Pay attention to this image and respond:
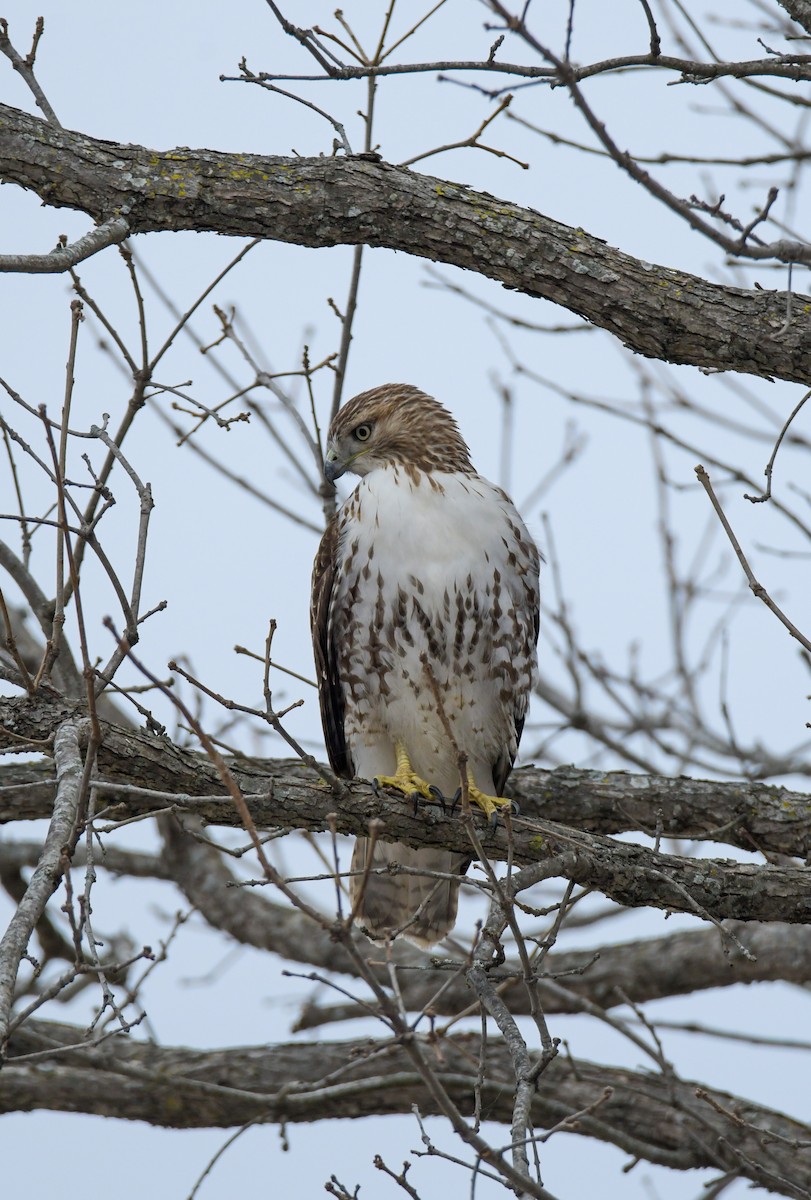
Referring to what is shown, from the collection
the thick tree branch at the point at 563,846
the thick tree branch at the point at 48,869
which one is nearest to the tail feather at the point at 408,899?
the thick tree branch at the point at 563,846

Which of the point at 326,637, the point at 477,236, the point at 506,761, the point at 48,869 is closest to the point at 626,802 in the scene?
the point at 506,761

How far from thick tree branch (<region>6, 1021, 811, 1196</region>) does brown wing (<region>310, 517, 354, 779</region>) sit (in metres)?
1.30

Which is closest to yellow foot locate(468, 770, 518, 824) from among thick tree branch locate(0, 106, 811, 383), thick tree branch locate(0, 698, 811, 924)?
thick tree branch locate(0, 698, 811, 924)

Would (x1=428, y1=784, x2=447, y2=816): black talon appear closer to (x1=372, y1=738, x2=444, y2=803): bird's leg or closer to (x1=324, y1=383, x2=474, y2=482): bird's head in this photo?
(x1=372, y1=738, x2=444, y2=803): bird's leg

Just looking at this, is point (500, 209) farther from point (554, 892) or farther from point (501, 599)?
point (554, 892)

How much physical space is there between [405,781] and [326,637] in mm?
709

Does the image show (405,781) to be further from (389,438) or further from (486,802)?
(389,438)

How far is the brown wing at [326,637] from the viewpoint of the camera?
505 cm

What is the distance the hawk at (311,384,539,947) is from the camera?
4773 millimetres

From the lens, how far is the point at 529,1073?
2.86 m

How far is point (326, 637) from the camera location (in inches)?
200

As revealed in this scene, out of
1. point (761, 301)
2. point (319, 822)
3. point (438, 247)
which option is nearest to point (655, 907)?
point (319, 822)

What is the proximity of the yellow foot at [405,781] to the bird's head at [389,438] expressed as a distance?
1.11 metres

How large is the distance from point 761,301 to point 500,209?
2.52 ft
